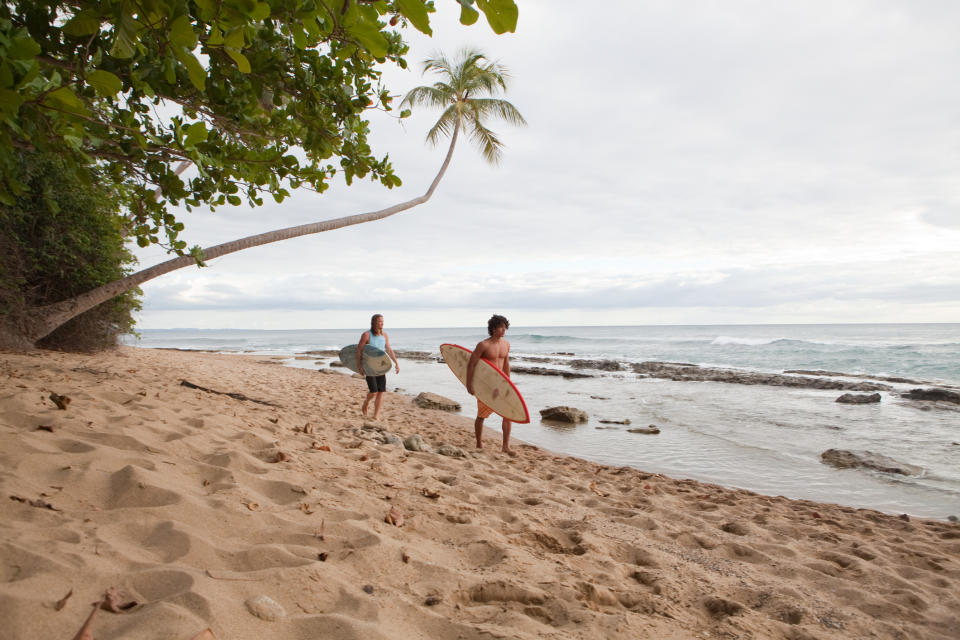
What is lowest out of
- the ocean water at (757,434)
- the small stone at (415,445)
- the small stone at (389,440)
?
the ocean water at (757,434)

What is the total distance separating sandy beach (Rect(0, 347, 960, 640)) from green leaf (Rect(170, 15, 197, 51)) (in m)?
1.60

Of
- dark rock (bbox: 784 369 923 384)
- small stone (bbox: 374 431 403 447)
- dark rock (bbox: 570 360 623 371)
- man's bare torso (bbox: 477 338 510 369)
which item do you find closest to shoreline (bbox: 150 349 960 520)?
dark rock (bbox: 784 369 923 384)

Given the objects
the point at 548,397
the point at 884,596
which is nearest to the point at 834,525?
the point at 884,596

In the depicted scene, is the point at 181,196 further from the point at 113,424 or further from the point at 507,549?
the point at 507,549

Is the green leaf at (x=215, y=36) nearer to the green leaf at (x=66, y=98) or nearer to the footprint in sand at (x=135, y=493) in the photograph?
the green leaf at (x=66, y=98)

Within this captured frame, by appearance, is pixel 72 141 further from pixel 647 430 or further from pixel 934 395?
pixel 934 395

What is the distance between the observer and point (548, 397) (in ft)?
45.1

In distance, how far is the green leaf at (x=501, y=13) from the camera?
1124 millimetres

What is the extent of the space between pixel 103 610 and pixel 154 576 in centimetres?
23

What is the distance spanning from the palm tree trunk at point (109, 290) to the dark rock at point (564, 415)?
5.25 metres

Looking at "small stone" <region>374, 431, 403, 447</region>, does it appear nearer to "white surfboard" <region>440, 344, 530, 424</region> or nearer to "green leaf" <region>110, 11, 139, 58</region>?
"white surfboard" <region>440, 344, 530, 424</region>

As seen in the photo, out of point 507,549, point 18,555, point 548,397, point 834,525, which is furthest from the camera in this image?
point 548,397

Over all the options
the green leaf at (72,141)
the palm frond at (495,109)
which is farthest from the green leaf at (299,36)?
the palm frond at (495,109)

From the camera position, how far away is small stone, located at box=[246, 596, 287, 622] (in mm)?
1650
